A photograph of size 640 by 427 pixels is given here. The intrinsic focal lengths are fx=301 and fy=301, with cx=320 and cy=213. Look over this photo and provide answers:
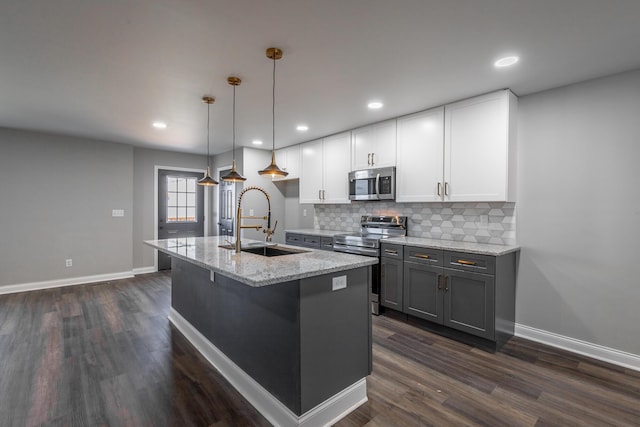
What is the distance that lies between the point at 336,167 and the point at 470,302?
2.59 metres

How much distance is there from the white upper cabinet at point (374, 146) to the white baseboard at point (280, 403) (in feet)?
8.70

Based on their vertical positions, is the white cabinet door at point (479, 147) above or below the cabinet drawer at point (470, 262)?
above

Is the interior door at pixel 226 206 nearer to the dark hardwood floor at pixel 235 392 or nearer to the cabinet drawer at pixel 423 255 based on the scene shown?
the dark hardwood floor at pixel 235 392

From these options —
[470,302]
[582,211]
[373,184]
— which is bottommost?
[470,302]

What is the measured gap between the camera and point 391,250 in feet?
11.3

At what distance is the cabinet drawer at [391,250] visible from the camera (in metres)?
3.37

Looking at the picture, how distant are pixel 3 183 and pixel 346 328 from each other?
5.57 meters

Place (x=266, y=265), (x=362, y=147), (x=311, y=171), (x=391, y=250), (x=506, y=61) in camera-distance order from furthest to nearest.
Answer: (x=311, y=171)
(x=362, y=147)
(x=391, y=250)
(x=506, y=61)
(x=266, y=265)

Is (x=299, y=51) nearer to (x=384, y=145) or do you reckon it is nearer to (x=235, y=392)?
(x=384, y=145)

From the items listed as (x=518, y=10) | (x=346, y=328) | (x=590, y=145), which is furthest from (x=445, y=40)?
(x=346, y=328)

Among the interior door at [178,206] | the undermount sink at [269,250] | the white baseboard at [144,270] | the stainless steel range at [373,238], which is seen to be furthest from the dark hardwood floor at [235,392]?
the interior door at [178,206]

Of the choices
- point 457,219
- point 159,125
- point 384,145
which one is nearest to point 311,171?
point 384,145

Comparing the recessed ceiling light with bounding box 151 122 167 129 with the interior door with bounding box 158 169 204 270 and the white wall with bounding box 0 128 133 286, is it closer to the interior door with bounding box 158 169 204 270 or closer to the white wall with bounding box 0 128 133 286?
the white wall with bounding box 0 128 133 286

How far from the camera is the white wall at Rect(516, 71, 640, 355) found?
2516 mm
